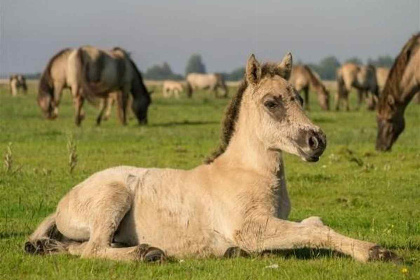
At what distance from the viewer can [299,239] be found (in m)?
6.52

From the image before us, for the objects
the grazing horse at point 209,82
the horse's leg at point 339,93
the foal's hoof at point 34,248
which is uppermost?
the foal's hoof at point 34,248

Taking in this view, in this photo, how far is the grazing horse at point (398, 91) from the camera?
720 inches

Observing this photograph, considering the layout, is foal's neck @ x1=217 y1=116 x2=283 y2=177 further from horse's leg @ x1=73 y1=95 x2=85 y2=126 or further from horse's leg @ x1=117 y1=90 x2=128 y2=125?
horse's leg @ x1=117 y1=90 x2=128 y2=125

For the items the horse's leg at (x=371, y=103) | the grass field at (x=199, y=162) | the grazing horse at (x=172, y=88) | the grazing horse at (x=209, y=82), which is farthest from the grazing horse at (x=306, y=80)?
the grazing horse at (x=172, y=88)

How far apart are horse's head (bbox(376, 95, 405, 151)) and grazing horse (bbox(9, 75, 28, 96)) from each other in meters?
50.2

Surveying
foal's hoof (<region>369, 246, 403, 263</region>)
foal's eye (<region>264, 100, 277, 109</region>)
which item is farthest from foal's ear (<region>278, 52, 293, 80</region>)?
foal's hoof (<region>369, 246, 403, 263</region>)

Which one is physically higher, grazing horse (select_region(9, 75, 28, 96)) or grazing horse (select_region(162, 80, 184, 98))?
grazing horse (select_region(9, 75, 28, 96))

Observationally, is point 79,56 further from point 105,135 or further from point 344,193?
point 344,193

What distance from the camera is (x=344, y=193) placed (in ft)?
39.9

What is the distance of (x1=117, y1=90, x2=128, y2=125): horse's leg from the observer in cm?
2844

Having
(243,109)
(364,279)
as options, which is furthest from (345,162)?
(364,279)

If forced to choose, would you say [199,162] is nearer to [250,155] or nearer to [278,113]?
[250,155]

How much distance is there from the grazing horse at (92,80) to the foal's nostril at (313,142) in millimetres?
21034

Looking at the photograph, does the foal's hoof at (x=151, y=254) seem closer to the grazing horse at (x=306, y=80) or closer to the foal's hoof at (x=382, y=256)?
the foal's hoof at (x=382, y=256)
